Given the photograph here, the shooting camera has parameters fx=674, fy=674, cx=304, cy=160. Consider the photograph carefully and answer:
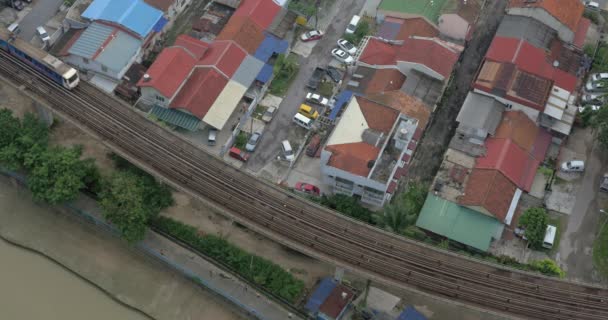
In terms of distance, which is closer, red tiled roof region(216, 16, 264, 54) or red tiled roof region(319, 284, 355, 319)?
red tiled roof region(319, 284, 355, 319)

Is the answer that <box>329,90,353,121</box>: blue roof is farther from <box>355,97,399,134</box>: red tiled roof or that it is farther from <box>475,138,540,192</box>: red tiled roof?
<box>475,138,540,192</box>: red tiled roof

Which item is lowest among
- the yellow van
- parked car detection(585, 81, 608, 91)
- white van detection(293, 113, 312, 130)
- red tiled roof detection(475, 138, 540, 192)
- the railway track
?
the railway track

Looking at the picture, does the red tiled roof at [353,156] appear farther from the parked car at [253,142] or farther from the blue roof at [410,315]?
the blue roof at [410,315]

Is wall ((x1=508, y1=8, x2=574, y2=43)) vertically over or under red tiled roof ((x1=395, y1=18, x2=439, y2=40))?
over

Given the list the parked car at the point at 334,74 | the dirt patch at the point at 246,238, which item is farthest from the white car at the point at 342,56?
the dirt patch at the point at 246,238

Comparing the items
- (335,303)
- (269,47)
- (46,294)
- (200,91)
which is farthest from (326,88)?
(46,294)

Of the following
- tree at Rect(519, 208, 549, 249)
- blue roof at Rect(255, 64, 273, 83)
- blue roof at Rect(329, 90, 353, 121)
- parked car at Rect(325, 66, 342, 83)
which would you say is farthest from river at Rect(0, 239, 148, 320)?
tree at Rect(519, 208, 549, 249)

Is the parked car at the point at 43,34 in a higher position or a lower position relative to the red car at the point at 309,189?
higher
